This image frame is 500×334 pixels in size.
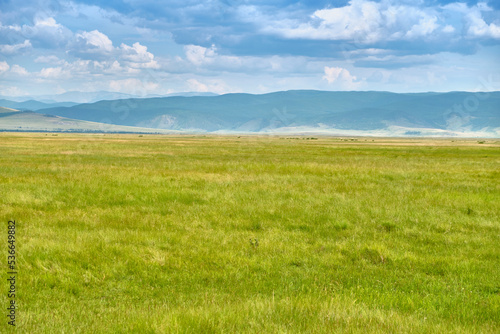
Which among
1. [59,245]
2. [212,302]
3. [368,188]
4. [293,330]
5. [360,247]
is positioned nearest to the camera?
[293,330]

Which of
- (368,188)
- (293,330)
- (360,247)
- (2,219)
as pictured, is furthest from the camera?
(368,188)

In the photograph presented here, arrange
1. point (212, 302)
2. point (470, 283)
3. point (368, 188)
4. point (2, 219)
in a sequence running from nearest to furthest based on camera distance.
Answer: point (212, 302) → point (470, 283) → point (2, 219) → point (368, 188)

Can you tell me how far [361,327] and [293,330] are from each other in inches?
35.2

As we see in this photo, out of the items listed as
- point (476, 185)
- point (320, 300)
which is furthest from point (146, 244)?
point (476, 185)

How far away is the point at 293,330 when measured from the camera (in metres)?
5.61

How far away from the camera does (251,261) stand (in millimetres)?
9219

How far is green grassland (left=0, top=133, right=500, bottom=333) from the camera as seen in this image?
6117mm

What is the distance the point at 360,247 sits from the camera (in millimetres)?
10383

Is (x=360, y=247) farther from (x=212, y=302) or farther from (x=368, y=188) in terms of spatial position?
(x=368, y=188)

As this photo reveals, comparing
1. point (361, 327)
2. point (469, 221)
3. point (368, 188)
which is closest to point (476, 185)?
point (368, 188)

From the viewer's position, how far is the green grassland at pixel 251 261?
6.12 m

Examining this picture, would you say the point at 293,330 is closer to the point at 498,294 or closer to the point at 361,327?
the point at 361,327

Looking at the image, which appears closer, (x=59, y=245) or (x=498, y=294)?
(x=498, y=294)

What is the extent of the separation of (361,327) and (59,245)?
6997mm
